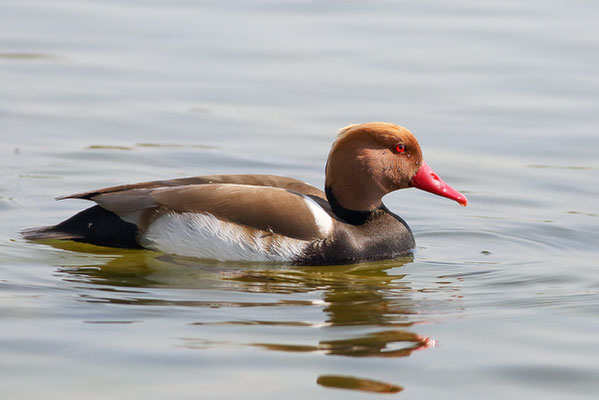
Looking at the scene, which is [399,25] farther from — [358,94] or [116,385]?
[116,385]

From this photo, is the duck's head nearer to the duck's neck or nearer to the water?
the duck's neck

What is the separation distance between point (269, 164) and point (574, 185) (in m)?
2.59

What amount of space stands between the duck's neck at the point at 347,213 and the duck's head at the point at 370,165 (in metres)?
0.01

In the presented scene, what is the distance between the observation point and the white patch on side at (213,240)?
296 inches

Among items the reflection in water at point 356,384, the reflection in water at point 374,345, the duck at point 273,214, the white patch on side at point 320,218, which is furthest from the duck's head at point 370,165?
the reflection in water at point 356,384

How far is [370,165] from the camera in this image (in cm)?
781

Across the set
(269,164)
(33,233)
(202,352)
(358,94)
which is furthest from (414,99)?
(202,352)

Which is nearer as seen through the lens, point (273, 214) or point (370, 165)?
point (273, 214)

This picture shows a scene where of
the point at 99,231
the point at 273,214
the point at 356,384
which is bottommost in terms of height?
the point at 356,384

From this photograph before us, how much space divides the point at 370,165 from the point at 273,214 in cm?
80

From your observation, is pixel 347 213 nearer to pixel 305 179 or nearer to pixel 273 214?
pixel 273 214

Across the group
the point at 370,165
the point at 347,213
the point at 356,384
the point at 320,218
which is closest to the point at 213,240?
the point at 320,218

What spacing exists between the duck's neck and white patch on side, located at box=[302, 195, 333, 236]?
0.22 metres

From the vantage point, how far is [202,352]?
220 inches
